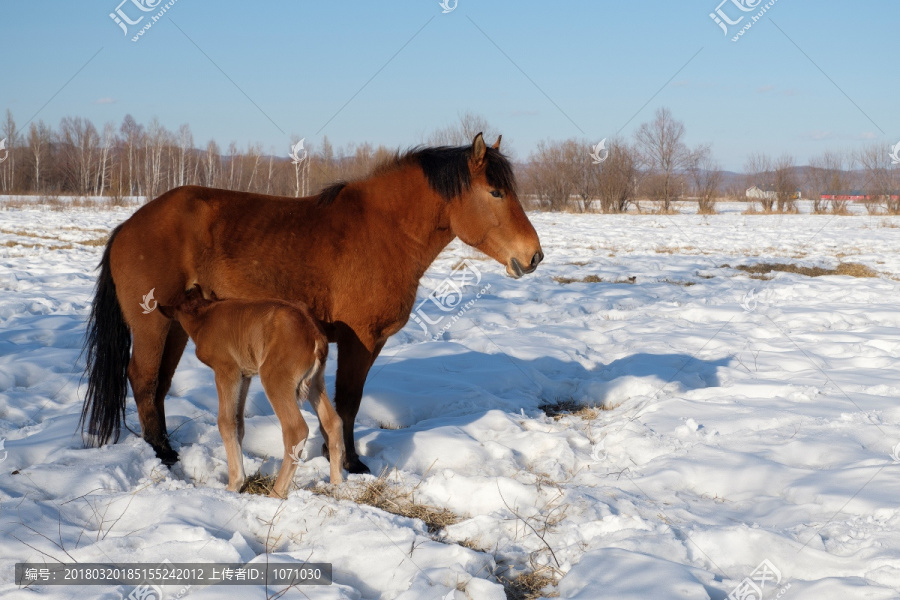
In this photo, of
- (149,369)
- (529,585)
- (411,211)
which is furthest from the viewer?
(411,211)

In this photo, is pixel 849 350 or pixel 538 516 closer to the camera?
pixel 538 516

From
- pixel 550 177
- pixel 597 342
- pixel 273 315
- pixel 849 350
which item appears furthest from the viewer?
pixel 550 177

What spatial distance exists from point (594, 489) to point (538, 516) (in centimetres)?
61

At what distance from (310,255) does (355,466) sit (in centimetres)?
149

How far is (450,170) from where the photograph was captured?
4.88m

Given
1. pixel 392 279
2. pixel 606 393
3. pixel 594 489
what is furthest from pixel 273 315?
pixel 606 393

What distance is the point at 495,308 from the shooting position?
10.2 m

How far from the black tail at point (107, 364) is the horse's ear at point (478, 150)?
254 cm

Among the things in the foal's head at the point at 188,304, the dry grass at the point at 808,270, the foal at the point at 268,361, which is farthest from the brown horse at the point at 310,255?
the dry grass at the point at 808,270

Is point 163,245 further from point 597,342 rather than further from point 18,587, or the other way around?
point 597,342

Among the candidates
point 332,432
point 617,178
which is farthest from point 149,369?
point 617,178

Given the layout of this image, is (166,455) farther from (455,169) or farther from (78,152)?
(78,152)

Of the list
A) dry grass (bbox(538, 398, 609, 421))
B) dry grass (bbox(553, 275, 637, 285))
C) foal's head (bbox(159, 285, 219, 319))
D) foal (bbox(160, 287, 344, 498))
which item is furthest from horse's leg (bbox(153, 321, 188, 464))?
dry grass (bbox(553, 275, 637, 285))

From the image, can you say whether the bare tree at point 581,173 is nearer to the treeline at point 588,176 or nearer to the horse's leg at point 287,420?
the treeline at point 588,176
